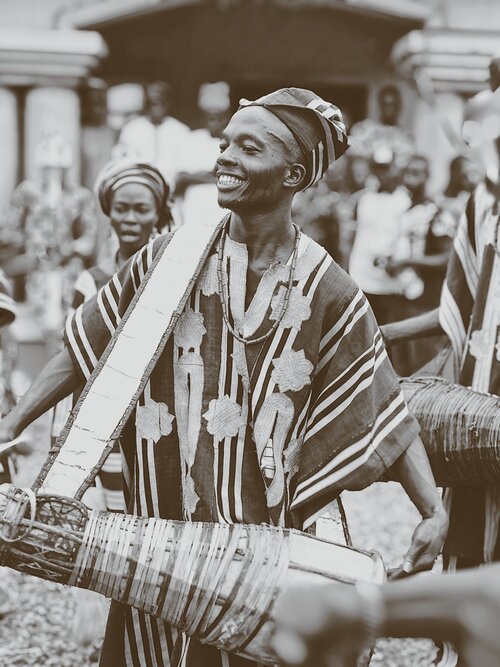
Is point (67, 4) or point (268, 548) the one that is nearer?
point (268, 548)

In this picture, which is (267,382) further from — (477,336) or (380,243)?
(380,243)

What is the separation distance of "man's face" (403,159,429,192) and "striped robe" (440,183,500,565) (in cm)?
567

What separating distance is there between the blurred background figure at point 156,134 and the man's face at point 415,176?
6.05ft

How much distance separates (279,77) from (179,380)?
998 centimetres

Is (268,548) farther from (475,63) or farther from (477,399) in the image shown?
(475,63)

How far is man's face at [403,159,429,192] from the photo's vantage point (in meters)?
10.3

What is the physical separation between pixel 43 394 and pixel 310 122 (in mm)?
1046

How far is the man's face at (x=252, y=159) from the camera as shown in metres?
3.43

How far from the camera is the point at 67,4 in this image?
12.1m

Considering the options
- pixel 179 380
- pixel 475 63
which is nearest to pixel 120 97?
pixel 475 63

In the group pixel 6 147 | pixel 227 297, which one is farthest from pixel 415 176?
pixel 227 297

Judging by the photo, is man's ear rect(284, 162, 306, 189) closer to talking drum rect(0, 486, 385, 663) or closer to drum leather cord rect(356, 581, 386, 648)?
talking drum rect(0, 486, 385, 663)

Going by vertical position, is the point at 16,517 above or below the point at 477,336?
below

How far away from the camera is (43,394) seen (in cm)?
355
